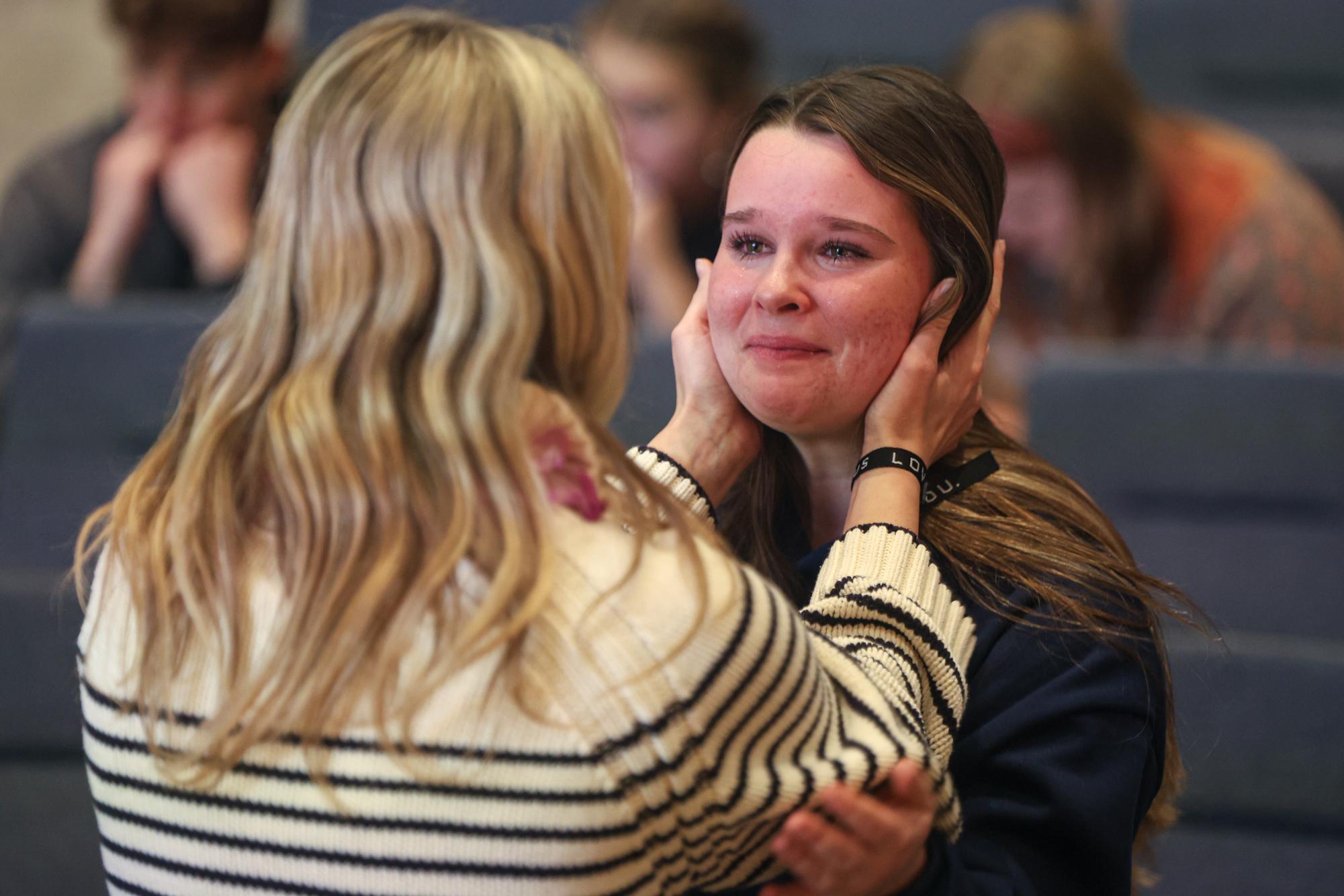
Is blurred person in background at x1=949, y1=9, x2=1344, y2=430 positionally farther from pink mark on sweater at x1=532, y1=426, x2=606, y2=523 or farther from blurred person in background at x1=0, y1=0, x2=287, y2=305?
pink mark on sweater at x1=532, y1=426, x2=606, y2=523

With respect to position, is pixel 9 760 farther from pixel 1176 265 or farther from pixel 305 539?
pixel 1176 265

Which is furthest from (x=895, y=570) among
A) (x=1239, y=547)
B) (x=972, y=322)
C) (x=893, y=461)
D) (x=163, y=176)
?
(x=163, y=176)

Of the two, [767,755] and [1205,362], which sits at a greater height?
[767,755]

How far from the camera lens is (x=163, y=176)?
7.25ft

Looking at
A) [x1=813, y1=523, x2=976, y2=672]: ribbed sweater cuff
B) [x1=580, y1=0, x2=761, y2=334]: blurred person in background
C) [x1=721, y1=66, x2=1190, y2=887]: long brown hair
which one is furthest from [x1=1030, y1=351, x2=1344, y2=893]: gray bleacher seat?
[x1=580, y1=0, x2=761, y2=334]: blurred person in background

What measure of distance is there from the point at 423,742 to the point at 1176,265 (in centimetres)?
167

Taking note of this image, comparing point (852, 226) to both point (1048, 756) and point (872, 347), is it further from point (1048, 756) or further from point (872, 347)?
point (1048, 756)

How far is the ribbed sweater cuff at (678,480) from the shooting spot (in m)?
0.85

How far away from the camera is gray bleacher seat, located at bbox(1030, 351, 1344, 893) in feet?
4.41

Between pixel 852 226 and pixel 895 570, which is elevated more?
pixel 852 226

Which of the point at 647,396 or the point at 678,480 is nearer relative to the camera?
the point at 678,480

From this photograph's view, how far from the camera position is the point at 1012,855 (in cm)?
80

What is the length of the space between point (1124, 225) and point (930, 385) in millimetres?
1252

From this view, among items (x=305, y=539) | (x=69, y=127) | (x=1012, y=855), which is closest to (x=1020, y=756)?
(x=1012, y=855)
